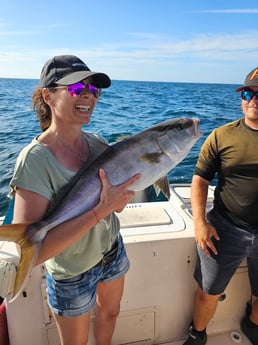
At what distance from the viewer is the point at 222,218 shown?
2422 mm

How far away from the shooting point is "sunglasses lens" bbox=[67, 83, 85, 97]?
154 cm

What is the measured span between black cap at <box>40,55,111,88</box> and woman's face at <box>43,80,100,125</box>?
37 mm

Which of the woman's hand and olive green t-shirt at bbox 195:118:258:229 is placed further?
olive green t-shirt at bbox 195:118:258:229

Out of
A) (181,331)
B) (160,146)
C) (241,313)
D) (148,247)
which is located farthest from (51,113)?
(241,313)

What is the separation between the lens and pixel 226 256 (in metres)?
2.35

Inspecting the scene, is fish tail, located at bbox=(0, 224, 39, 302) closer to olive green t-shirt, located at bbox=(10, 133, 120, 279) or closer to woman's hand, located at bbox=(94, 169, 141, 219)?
olive green t-shirt, located at bbox=(10, 133, 120, 279)

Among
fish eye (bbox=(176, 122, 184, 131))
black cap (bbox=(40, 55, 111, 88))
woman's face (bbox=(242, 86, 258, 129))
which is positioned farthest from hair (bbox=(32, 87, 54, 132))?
woman's face (bbox=(242, 86, 258, 129))

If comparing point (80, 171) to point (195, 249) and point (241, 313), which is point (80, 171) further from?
point (241, 313)

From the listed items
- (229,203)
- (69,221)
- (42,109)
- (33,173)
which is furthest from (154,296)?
(42,109)

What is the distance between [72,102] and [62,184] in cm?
44

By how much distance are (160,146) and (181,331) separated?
1881mm

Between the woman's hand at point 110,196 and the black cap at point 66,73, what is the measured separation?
501 millimetres

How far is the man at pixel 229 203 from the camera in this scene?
2.29 metres

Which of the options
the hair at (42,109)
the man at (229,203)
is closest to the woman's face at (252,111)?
the man at (229,203)
